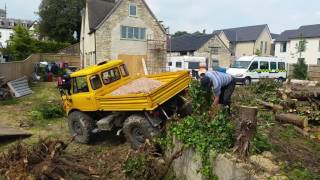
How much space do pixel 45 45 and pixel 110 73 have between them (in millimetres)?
38061

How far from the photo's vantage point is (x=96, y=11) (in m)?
36.0

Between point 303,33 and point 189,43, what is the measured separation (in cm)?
1676

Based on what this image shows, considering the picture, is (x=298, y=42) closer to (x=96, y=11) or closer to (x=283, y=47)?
(x=283, y=47)

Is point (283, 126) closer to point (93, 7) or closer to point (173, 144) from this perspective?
point (173, 144)

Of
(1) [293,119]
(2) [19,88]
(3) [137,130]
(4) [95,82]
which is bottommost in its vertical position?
(3) [137,130]

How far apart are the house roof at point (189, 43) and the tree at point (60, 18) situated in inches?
615

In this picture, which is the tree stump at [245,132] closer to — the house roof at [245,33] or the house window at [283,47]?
the house window at [283,47]

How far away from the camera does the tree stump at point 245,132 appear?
594cm

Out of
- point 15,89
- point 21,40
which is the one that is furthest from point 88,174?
point 21,40

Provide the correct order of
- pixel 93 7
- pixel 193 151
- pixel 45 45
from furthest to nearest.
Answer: pixel 45 45 → pixel 93 7 → pixel 193 151

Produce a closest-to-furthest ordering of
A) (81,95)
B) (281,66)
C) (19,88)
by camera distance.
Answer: (81,95) → (19,88) → (281,66)

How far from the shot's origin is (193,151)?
6.94 meters

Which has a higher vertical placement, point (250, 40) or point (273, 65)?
point (250, 40)

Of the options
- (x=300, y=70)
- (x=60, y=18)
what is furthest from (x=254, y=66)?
(x=60, y=18)
